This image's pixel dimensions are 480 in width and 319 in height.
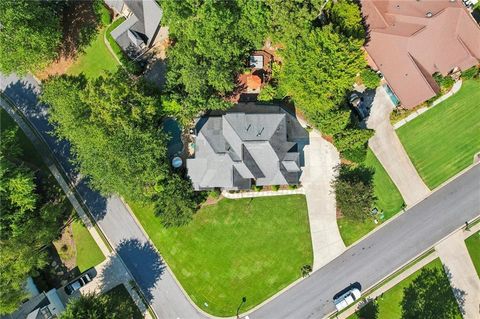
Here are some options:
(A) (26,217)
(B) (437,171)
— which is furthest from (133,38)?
(B) (437,171)

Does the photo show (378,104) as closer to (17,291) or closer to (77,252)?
(77,252)

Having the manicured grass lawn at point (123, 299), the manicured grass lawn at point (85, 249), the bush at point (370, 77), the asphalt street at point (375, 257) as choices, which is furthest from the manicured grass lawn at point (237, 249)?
the bush at point (370, 77)

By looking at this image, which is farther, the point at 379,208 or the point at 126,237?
the point at 126,237

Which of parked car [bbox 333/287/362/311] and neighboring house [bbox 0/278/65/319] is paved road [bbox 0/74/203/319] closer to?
neighboring house [bbox 0/278/65/319]

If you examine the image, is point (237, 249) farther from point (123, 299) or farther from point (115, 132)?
point (115, 132)

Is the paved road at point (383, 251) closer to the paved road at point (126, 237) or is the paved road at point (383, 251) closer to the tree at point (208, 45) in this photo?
the paved road at point (126, 237)

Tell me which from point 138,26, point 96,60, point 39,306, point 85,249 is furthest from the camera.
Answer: point 96,60

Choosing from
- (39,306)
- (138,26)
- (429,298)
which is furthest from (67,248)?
(429,298)
